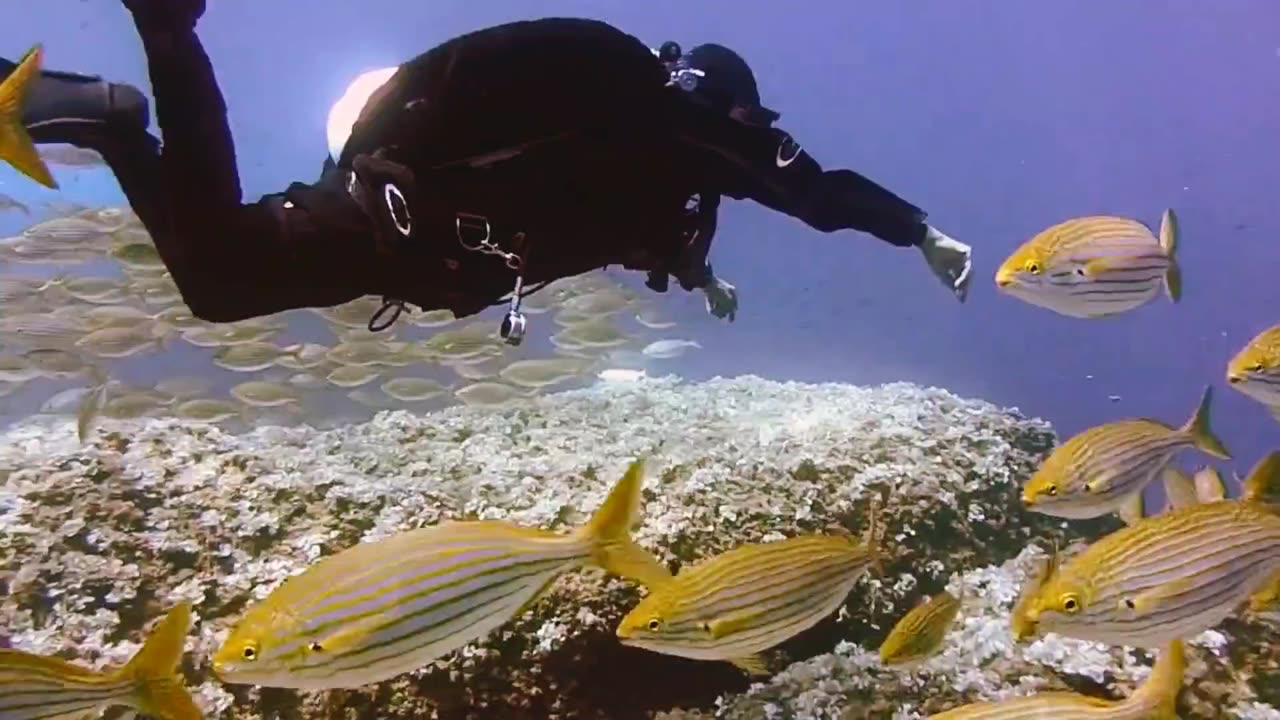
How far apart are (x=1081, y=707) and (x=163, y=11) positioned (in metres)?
3.72

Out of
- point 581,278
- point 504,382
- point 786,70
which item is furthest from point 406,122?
point 786,70

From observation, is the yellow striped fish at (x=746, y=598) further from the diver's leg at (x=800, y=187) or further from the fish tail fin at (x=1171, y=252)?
the diver's leg at (x=800, y=187)

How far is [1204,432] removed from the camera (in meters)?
3.52

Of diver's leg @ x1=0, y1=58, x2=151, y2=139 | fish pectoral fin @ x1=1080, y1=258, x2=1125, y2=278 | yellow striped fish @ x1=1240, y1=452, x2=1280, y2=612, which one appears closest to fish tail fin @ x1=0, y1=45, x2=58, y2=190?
diver's leg @ x1=0, y1=58, x2=151, y2=139

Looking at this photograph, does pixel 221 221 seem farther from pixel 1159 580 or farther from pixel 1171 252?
pixel 1171 252

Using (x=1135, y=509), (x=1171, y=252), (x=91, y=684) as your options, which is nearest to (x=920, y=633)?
(x=1135, y=509)

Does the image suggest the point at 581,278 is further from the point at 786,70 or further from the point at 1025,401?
the point at 786,70

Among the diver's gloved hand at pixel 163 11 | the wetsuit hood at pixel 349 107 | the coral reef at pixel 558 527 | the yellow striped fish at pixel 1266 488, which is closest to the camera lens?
the yellow striped fish at pixel 1266 488

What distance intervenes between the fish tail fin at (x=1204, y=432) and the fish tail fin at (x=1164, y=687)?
4.14ft

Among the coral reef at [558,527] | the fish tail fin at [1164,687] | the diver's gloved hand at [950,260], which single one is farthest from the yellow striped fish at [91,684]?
the diver's gloved hand at [950,260]

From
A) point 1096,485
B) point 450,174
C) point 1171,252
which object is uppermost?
point 1171,252

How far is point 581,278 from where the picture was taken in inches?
393

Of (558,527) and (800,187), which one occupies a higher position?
(800,187)

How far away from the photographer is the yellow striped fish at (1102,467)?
3.19 m
